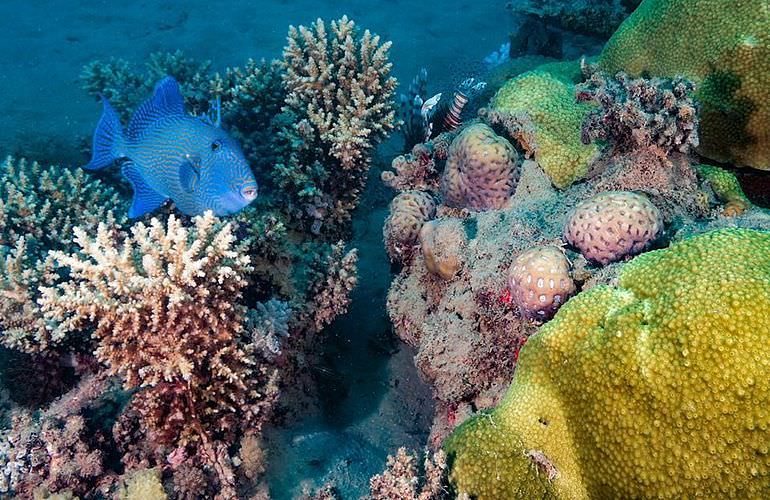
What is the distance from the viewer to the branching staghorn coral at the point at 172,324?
2.65 metres

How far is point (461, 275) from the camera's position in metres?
3.62

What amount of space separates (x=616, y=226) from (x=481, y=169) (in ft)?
4.38

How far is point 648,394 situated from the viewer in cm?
220

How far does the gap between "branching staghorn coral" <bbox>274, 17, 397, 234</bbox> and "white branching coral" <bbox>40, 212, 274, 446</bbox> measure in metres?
1.84

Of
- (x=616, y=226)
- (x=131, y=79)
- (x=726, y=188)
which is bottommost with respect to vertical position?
(x=726, y=188)

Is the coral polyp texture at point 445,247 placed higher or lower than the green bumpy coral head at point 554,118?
lower

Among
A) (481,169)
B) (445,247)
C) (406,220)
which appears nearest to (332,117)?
(406,220)

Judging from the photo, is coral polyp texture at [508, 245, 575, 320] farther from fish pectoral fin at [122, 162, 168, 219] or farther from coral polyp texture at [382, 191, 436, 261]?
fish pectoral fin at [122, 162, 168, 219]

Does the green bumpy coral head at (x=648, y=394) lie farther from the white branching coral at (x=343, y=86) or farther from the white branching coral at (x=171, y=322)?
the white branching coral at (x=343, y=86)

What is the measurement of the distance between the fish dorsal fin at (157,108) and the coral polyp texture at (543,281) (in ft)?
7.97

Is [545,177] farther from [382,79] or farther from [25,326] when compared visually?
[25,326]

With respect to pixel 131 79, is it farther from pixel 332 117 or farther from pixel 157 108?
pixel 157 108

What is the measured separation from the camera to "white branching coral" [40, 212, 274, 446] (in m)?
2.64

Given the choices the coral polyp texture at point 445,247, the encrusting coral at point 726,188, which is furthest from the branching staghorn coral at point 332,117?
the encrusting coral at point 726,188
